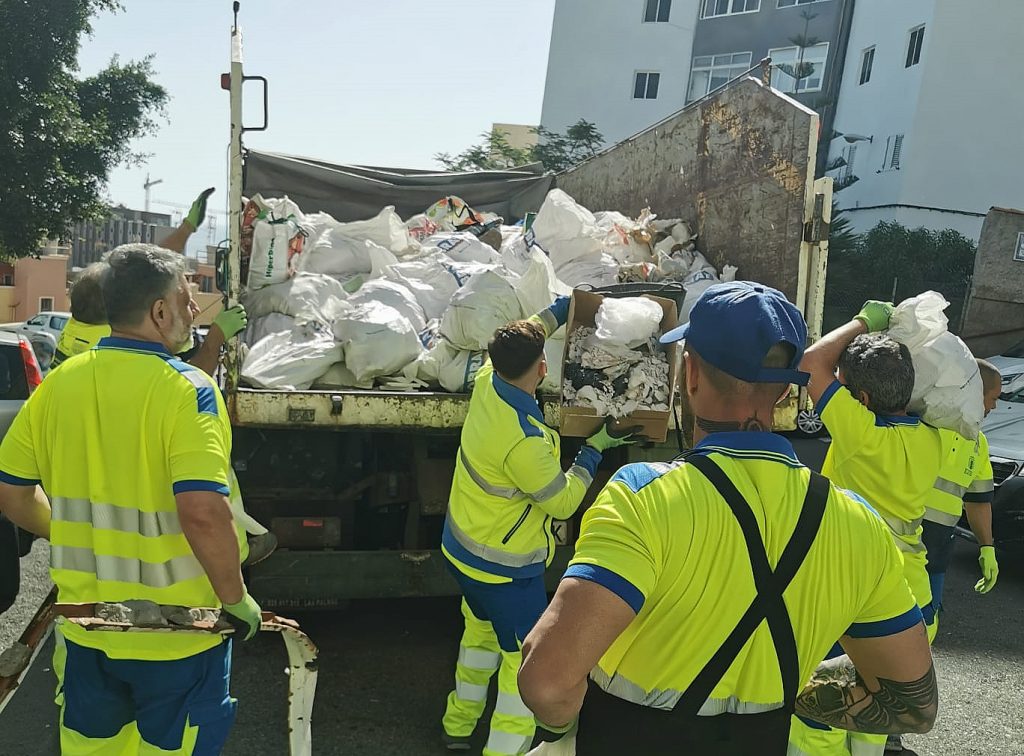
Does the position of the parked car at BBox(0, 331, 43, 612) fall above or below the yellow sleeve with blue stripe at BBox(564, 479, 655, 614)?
below

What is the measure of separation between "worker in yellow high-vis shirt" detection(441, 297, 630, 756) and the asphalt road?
1.98 feet

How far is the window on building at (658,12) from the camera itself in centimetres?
2714

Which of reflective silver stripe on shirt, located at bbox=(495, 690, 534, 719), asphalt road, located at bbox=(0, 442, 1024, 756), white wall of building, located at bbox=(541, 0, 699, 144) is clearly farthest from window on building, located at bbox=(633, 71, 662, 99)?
reflective silver stripe on shirt, located at bbox=(495, 690, 534, 719)

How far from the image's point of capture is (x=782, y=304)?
1.45m

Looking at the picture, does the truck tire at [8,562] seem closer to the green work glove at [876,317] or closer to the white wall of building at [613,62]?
the green work glove at [876,317]

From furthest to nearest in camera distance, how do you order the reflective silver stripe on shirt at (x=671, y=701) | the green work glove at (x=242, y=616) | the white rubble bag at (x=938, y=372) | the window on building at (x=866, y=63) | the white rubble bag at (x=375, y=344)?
the window on building at (x=866, y=63)
the white rubble bag at (x=375, y=344)
the white rubble bag at (x=938, y=372)
the green work glove at (x=242, y=616)
the reflective silver stripe on shirt at (x=671, y=701)

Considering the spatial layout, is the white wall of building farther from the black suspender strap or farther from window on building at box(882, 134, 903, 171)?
the black suspender strap

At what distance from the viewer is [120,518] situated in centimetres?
216

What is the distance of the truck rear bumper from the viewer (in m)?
3.62

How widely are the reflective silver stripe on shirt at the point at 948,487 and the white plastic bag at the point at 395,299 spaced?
235 centimetres

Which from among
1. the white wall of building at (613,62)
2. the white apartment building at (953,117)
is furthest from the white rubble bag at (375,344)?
the white wall of building at (613,62)

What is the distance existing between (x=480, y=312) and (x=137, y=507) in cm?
195

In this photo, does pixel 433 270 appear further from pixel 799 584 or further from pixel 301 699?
pixel 799 584

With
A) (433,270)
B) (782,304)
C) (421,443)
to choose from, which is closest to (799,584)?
(782,304)
